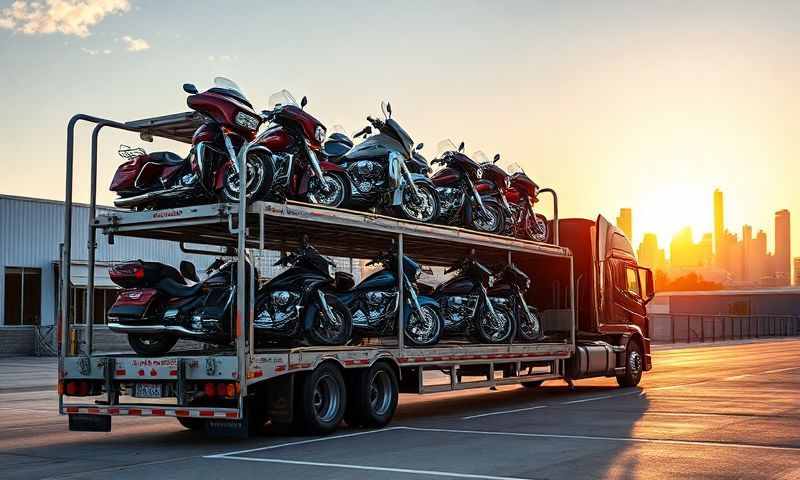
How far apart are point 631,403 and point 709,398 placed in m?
1.52

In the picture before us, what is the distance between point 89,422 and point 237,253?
8.70 feet

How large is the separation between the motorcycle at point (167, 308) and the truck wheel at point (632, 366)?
10.7m

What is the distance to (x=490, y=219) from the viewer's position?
1716 centimetres

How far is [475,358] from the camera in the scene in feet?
50.7

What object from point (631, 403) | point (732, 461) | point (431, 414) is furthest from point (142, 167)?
point (631, 403)

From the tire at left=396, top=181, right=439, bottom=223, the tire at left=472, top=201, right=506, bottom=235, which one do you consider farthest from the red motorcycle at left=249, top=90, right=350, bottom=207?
the tire at left=472, top=201, right=506, bottom=235

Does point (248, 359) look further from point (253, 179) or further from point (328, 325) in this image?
point (253, 179)

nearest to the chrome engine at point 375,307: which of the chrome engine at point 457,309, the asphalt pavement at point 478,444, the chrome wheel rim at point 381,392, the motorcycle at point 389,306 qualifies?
the motorcycle at point 389,306

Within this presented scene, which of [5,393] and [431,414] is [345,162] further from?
[5,393]

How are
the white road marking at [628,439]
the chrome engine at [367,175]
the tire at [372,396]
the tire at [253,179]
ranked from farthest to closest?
the chrome engine at [367,175]
the tire at [372,396]
the tire at [253,179]
the white road marking at [628,439]

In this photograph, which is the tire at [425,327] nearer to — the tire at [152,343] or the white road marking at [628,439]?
the white road marking at [628,439]

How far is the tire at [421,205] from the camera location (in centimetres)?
1519

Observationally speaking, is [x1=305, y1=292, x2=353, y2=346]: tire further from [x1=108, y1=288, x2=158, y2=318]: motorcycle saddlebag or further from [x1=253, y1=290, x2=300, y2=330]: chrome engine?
[x1=108, y1=288, x2=158, y2=318]: motorcycle saddlebag

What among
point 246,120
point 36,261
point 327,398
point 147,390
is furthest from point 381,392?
point 36,261
